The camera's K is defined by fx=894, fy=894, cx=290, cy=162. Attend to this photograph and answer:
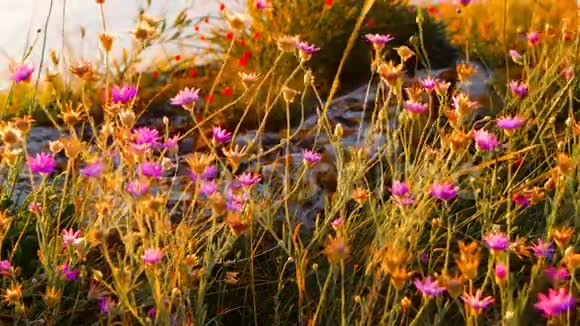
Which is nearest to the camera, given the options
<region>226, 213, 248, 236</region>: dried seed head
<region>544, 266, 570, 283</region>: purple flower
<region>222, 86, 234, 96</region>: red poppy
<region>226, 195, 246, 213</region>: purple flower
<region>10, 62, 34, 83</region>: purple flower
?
<region>226, 213, 248, 236</region>: dried seed head

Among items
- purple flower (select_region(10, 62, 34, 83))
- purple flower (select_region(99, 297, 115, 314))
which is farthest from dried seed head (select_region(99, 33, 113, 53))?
purple flower (select_region(99, 297, 115, 314))

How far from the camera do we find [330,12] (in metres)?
4.91

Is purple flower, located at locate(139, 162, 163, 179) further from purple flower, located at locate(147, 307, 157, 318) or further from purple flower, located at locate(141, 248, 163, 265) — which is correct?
purple flower, located at locate(147, 307, 157, 318)

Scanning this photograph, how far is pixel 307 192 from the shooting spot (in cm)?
295

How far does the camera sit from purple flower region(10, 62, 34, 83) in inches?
91.8

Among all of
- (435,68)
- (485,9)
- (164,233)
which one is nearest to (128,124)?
(164,233)

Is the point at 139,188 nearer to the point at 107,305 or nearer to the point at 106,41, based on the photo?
the point at 107,305

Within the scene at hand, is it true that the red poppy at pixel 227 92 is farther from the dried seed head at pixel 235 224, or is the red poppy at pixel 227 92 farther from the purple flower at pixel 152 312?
the dried seed head at pixel 235 224

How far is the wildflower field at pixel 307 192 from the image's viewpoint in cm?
190

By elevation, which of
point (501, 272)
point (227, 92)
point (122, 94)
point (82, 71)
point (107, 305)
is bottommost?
point (227, 92)

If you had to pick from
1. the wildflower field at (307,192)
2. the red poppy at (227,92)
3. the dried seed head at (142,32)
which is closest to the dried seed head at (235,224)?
the wildflower field at (307,192)

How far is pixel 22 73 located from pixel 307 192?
1027 millimetres

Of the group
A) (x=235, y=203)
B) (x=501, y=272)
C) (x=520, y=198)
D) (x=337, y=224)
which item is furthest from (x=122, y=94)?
(x=501, y=272)

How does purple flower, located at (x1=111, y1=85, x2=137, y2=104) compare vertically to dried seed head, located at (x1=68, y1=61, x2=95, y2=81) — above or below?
below
